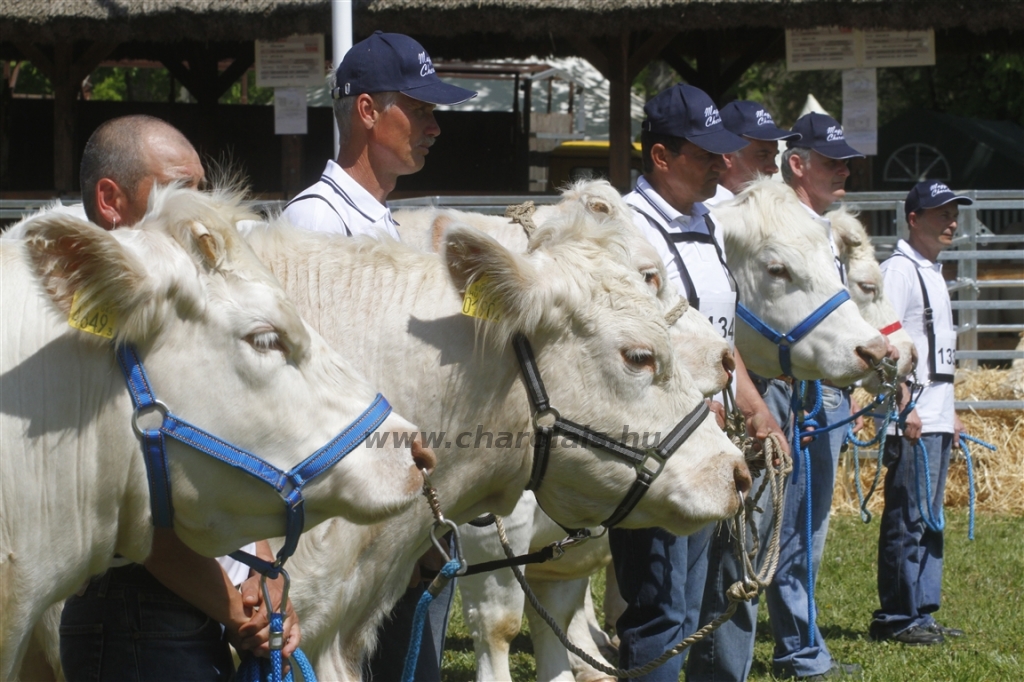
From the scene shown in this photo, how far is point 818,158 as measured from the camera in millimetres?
6332

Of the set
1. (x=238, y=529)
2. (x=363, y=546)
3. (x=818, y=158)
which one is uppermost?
(x=818, y=158)

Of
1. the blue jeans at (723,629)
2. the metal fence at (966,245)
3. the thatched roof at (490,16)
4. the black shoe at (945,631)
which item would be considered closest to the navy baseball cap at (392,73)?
the blue jeans at (723,629)

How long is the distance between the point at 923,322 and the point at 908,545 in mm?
Answer: 1325

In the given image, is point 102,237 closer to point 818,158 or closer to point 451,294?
point 451,294

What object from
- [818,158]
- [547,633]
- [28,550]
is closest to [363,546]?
[28,550]

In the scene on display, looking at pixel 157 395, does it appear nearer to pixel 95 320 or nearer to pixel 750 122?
pixel 95 320

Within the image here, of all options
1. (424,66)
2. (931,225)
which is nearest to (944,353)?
(931,225)

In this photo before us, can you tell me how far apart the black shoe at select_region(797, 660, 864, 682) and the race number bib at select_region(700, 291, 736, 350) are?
2.29 metres

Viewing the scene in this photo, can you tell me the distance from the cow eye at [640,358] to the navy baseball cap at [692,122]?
5.48 ft

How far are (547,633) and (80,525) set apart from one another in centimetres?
353

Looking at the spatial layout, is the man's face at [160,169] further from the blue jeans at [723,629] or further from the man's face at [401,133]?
the blue jeans at [723,629]

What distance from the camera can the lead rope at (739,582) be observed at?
3518mm

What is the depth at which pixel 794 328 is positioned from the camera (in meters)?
5.30

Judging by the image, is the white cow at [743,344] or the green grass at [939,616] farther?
the green grass at [939,616]
